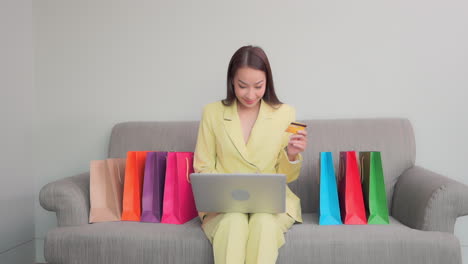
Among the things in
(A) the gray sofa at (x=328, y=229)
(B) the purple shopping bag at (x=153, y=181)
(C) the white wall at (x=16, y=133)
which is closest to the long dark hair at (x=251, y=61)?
(B) the purple shopping bag at (x=153, y=181)

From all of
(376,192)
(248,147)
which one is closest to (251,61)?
(248,147)

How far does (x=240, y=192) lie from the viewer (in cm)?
192

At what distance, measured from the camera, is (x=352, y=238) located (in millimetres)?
2049

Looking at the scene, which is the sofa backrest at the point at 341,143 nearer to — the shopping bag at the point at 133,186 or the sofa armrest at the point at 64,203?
the shopping bag at the point at 133,186

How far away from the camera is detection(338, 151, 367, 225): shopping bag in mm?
2260

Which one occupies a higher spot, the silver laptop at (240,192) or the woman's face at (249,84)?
the woman's face at (249,84)

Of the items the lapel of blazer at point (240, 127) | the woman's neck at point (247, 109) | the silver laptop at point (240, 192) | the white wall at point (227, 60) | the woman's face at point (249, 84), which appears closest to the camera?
the silver laptop at point (240, 192)

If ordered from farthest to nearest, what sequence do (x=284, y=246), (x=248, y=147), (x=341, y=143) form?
1. (x=341, y=143)
2. (x=248, y=147)
3. (x=284, y=246)

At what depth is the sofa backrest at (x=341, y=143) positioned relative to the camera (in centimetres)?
262

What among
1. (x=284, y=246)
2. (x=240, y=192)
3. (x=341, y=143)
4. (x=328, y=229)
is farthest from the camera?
(x=341, y=143)

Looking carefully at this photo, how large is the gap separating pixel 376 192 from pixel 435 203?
0.25 meters

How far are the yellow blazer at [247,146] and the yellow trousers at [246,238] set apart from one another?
249mm

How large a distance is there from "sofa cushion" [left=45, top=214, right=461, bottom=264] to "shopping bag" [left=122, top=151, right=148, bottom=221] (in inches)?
4.9

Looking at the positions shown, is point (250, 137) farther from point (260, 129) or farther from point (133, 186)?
point (133, 186)
